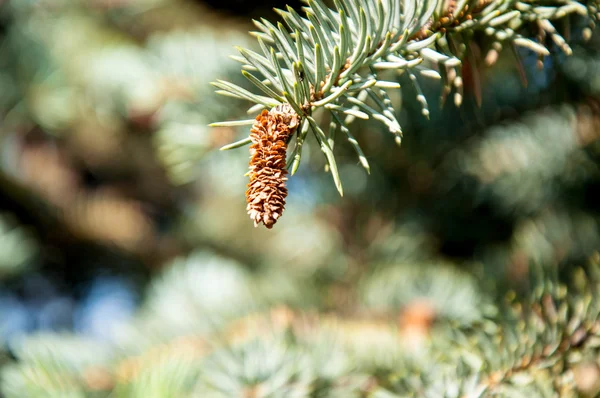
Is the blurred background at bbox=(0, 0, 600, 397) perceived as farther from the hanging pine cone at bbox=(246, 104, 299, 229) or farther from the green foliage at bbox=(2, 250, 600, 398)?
the hanging pine cone at bbox=(246, 104, 299, 229)

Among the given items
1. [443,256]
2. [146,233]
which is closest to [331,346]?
[443,256]

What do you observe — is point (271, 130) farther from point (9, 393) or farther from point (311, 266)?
point (311, 266)

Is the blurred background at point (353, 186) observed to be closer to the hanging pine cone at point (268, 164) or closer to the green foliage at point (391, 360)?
the green foliage at point (391, 360)

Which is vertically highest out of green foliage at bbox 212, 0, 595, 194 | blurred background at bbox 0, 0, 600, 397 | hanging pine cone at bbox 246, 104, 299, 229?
green foliage at bbox 212, 0, 595, 194

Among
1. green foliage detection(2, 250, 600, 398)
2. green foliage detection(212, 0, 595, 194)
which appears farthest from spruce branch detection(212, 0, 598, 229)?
green foliage detection(2, 250, 600, 398)

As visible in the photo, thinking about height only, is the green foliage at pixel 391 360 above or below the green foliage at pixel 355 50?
below

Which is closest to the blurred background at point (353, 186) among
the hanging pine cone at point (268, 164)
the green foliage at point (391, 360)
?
the green foliage at point (391, 360)

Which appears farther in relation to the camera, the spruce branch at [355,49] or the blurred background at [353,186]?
the blurred background at [353,186]

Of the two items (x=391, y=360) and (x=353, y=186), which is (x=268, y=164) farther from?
(x=353, y=186)

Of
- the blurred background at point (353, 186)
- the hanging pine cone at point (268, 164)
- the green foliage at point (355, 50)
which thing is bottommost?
the blurred background at point (353, 186)
